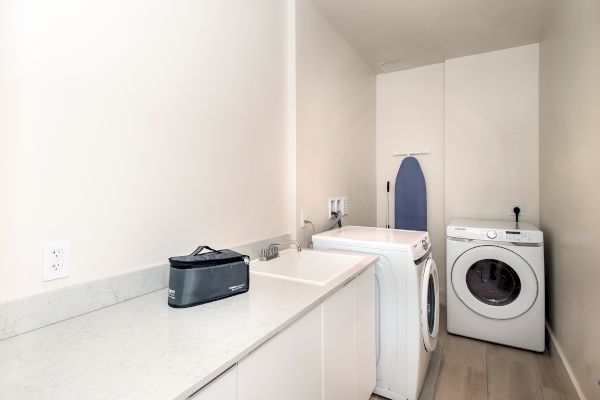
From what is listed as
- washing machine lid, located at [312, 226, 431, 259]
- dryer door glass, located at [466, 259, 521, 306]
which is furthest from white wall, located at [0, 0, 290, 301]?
dryer door glass, located at [466, 259, 521, 306]

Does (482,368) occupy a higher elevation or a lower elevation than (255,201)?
lower

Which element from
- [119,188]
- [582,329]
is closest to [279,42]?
[119,188]

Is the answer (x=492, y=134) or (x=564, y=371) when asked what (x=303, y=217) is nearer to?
(x=564, y=371)

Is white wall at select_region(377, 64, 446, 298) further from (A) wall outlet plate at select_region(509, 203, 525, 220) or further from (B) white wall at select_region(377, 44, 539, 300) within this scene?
(A) wall outlet plate at select_region(509, 203, 525, 220)

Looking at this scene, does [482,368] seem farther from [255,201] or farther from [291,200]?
[255,201]

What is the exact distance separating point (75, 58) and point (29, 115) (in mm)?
240

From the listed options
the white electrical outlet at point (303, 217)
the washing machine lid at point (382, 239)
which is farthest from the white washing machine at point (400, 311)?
the white electrical outlet at point (303, 217)

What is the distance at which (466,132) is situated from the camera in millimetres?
3154

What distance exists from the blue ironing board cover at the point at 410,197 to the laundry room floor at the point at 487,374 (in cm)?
125

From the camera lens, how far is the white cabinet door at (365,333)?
1.50 meters

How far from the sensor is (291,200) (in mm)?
2082

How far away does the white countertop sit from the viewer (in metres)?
0.63

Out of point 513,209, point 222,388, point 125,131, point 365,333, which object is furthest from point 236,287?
point 513,209

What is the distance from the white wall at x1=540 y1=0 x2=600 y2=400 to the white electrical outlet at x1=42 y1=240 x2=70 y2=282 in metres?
2.19
